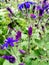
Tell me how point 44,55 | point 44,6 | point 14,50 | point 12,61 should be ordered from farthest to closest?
point 44,6 → point 44,55 → point 14,50 → point 12,61

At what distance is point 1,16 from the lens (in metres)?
2.67

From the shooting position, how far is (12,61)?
1.38 metres

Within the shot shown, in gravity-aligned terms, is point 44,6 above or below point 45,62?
above

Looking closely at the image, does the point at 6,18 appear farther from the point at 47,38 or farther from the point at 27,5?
the point at 47,38

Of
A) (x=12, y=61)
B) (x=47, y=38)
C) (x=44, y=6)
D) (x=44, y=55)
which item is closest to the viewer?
(x=12, y=61)

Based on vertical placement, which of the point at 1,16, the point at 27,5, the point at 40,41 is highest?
the point at 27,5

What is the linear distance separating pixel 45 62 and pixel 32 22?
0.48m

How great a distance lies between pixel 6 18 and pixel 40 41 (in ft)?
2.97

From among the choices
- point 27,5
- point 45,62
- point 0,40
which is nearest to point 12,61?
point 45,62

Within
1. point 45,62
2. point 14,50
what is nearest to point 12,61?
point 14,50

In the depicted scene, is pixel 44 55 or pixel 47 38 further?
pixel 47 38

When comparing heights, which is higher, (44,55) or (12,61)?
(12,61)

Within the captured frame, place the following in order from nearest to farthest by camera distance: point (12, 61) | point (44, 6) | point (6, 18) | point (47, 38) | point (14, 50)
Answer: point (12, 61), point (14, 50), point (47, 38), point (44, 6), point (6, 18)

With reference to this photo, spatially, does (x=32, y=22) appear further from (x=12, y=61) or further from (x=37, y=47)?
(x=12, y=61)
